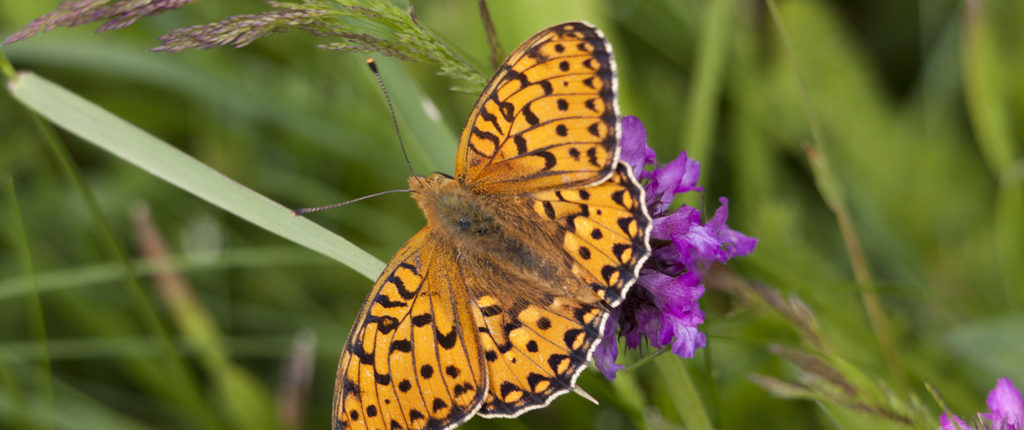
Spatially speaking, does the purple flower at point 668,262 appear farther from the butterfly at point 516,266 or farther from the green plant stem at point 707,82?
the green plant stem at point 707,82

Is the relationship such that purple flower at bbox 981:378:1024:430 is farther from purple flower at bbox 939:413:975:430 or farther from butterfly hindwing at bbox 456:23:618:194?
butterfly hindwing at bbox 456:23:618:194

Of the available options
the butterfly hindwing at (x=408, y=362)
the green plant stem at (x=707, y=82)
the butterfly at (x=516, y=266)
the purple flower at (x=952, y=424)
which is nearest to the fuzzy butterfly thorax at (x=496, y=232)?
the butterfly at (x=516, y=266)

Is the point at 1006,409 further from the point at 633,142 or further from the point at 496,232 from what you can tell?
the point at 496,232

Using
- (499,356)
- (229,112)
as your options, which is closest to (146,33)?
(229,112)

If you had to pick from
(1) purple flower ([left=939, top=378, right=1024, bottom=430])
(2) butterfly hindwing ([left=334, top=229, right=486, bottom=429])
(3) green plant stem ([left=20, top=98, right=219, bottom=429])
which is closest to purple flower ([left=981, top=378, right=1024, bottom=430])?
(1) purple flower ([left=939, top=378, right=1024, bottom=430])

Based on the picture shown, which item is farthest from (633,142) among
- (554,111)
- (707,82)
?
(707,82)

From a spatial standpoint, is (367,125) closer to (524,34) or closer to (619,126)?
(524,34)
